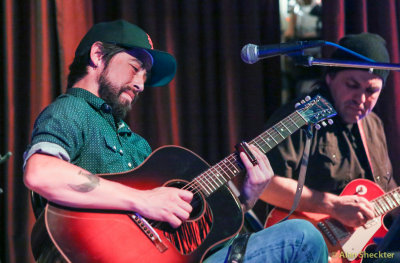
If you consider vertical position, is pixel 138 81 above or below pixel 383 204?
above

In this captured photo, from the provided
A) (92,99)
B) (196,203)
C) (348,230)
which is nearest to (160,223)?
(196,203)

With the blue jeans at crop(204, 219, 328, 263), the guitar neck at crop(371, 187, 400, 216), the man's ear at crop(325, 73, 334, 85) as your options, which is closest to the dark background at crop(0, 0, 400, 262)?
the man's ear at crop(325, 73, 334, 85)

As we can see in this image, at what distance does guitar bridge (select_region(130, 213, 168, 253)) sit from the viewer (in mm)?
1739

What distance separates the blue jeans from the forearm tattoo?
1.69 feet

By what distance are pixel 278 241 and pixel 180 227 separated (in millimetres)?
350

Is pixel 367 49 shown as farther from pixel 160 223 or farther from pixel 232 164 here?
pixel 160 223

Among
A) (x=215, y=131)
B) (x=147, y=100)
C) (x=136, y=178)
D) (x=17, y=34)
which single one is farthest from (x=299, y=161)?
(x=17, y=34)

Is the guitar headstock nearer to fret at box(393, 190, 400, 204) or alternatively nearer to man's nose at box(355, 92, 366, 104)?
man's nose at box(355, 92, 366, 104)

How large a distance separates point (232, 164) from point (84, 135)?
61 cm

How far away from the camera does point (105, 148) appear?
6.40 ft

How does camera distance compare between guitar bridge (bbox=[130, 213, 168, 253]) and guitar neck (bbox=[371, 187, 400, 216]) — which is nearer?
guitar bridge (bbox=[130, 213, 168, 253])

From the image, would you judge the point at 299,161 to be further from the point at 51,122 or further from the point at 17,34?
the point at 17,34

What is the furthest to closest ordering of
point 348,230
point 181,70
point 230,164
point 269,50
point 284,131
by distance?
point 181,70 → point 348,230 → point 284,131 → point 230,164 → point 269,50

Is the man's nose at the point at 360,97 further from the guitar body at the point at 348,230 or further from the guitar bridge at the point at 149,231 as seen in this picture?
the guitar bridge at the point at 149,231
